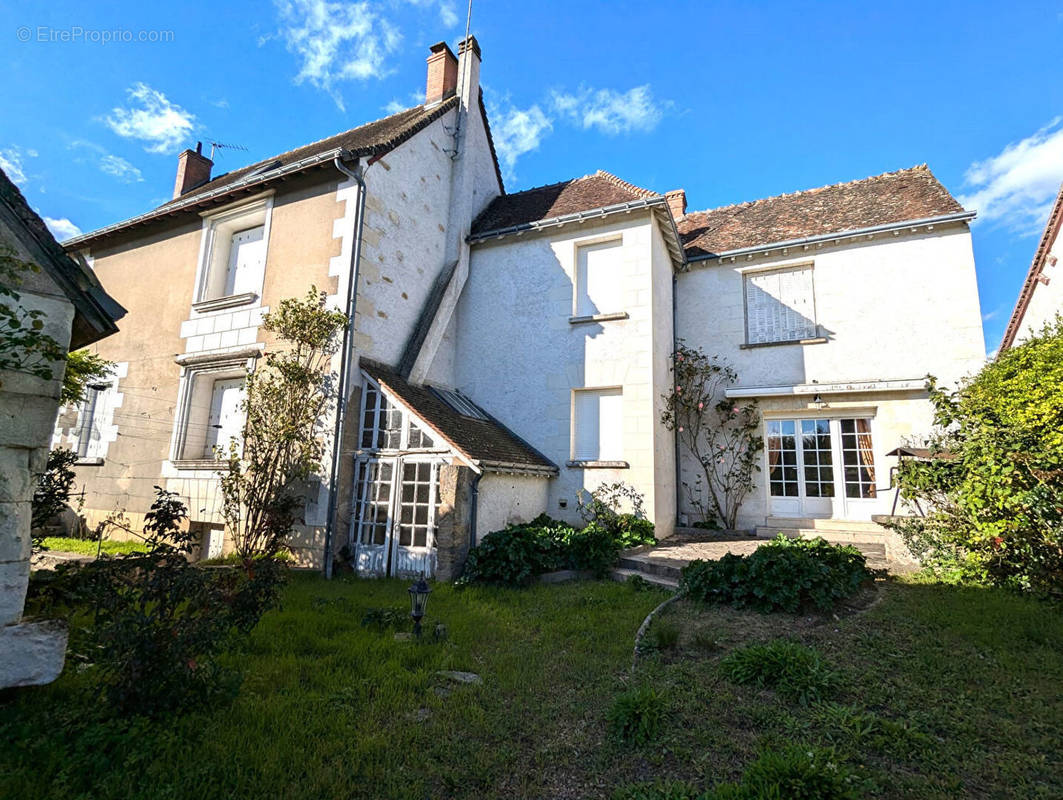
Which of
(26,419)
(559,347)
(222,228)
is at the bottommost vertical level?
(26,419)

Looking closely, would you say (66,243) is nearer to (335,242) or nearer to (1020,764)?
(335,242)

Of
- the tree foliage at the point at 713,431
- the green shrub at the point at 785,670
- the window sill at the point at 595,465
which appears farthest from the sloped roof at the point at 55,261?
the tree foliage at the point at 713,431

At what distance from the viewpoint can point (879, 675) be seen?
146 inches

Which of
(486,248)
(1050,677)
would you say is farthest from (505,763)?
(486,248)

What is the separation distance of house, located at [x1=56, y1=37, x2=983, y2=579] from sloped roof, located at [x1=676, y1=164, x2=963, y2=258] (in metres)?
0.07

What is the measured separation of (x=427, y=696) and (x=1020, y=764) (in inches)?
135

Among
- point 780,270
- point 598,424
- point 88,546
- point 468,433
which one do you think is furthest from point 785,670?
point 88,546

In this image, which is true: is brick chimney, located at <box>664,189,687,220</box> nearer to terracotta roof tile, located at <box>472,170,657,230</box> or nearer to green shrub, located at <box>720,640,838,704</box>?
terracotta roof tile, located at <box>472,170,657,230</box>

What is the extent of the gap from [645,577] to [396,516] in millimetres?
3654

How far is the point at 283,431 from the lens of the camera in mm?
7836

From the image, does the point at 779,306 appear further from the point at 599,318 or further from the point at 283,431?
the point at 283,431

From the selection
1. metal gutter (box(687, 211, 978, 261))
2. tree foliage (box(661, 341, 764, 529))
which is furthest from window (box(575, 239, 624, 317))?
metal gutter (box(687, 211, 978, 261))

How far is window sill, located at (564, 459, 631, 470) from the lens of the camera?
8906 mm

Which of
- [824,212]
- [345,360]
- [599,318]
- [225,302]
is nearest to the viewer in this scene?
[345,360]
